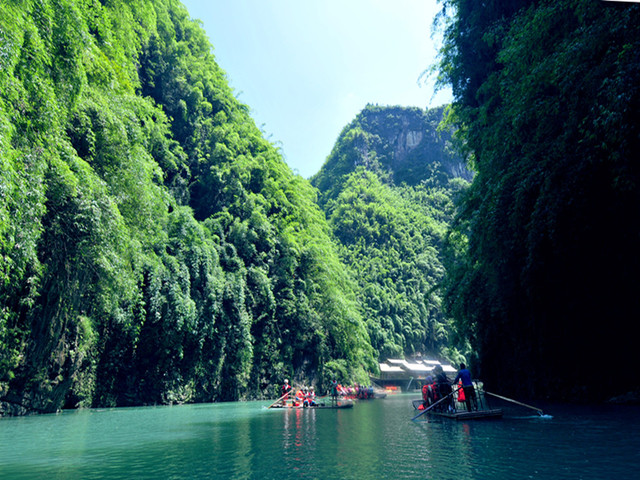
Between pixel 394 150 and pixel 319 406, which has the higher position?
pixel 394 150

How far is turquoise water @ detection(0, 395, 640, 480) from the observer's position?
5.68 meters

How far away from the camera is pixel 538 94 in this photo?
965 centimetres

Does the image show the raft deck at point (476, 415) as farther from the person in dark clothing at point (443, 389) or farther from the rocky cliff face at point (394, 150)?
the rocky cliff face at point (394, 150)

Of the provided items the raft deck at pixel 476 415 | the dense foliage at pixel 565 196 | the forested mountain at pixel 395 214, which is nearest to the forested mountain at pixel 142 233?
the dense foliage at pixel 565 196

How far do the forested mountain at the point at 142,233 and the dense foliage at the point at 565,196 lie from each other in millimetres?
11365

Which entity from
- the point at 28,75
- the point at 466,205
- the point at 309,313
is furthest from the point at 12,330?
the point at 309,313

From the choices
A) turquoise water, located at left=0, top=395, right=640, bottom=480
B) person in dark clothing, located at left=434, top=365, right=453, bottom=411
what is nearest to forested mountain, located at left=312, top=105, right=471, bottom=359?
person in dark clothing, located at left=434, top=365, right=453, bottom=411

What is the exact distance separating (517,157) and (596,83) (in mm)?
3408

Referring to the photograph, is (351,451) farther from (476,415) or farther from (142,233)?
(142,233)

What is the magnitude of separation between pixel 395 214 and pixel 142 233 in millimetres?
88113

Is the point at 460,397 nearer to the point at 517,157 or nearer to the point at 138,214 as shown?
the point at 517,157

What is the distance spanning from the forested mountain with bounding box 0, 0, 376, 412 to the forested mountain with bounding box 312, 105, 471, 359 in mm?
19503

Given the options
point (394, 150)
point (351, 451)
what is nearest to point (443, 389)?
point (351, 451)

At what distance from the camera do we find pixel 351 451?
7504mm
